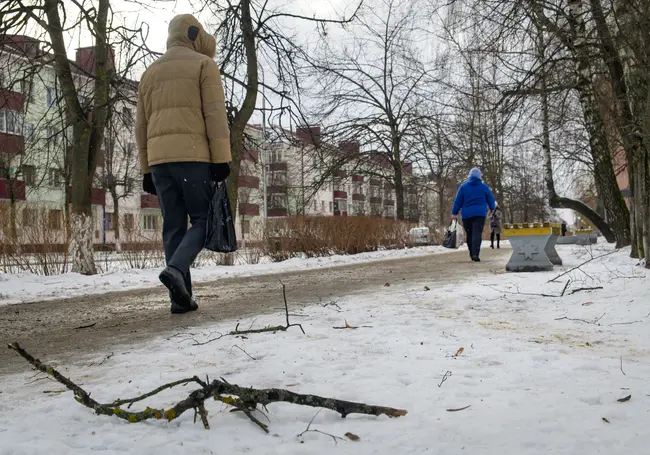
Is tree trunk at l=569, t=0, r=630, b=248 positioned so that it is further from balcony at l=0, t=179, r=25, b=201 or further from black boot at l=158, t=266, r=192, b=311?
balcony at l=0, t=179, r=25, b=201

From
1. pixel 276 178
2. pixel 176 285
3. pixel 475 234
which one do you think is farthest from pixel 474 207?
pixel 276 178

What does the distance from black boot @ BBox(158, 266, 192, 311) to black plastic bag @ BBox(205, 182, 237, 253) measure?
34 centimetres

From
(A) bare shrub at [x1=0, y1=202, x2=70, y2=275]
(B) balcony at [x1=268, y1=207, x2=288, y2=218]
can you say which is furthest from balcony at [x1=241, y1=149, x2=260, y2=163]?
(B) balcony at [x1=268, y1=207, x2=288, y2=218]

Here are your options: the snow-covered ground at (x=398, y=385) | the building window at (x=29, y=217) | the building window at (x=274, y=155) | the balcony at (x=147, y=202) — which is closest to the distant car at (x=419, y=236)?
the building window at (x=274, y=155)

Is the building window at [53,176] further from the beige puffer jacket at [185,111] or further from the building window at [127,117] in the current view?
the beige puffer jacket at [185,111]

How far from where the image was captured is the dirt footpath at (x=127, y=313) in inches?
132

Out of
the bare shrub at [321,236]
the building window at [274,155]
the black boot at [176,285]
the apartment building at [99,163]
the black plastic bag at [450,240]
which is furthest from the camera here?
the building window at [274,155]

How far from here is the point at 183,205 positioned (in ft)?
14.9

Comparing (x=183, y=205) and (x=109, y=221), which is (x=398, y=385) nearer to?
(x=183, y=205)

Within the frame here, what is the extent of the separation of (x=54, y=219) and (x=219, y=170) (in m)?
6.83

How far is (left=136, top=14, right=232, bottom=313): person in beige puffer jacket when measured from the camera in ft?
13.8

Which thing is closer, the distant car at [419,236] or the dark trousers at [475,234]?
the dark trousers at [475,234]

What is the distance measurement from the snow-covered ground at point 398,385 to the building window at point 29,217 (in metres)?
7.23

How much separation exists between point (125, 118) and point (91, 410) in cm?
1126
